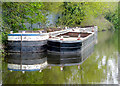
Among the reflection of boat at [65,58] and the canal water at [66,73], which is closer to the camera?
the canal water at [66,73]

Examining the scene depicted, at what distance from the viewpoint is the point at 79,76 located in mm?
11750

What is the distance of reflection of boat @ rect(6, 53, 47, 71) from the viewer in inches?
528

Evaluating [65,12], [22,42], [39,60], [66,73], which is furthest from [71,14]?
[66,73]

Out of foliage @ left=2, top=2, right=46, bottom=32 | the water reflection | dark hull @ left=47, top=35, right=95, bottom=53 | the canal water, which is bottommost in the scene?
the canal water

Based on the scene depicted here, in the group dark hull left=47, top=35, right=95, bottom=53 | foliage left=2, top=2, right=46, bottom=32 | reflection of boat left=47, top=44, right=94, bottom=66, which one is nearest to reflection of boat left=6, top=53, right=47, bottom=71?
reflection of boat left=47, top=44, right=94, bottom=66

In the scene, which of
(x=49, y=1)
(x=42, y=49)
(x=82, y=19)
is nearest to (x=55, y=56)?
(x=42, y=49)

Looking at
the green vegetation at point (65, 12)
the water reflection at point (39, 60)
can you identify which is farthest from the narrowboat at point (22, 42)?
the green vegetation at point (65, 12)

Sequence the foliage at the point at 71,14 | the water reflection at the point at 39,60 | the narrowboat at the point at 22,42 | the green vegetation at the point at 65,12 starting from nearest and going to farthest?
the water reflection at the point at 39,60, the narrowboat at the point at 22,42, the green vegetation at the point at 65,12, the foliage at the point at 71,14

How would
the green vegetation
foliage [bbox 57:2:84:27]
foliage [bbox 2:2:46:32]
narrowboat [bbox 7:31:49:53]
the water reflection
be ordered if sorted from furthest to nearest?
foliage [bbox 57:2:84:27] < the green vegetation < foliage [bbox 2:2:46:32] < narrowboat [bbox 7:31:49:53] < the water reflection

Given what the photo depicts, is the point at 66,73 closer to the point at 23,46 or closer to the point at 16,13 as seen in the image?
the point at 23,46

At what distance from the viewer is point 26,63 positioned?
1446cm

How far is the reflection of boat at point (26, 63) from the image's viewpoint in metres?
13.4

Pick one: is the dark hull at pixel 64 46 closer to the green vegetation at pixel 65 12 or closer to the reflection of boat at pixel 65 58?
the reflection of boat at pixel 65 58

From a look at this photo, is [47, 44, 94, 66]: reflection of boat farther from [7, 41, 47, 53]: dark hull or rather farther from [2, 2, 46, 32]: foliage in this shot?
[2, 2, 46, 32]: foliage
